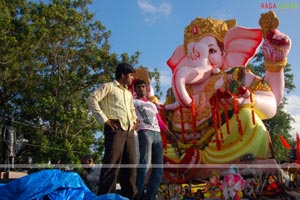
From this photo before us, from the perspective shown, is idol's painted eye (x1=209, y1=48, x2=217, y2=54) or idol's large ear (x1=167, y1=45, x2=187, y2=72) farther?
idol's large ear (x1=167, y1=45, x2=187, y2=72)

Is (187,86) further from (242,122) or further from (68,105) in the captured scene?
(68,105)

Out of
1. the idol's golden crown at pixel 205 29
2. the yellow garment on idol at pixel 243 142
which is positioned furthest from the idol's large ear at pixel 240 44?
the yellow garment on idol at pixel 243 142

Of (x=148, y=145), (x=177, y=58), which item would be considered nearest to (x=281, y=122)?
(x=177, y=58)

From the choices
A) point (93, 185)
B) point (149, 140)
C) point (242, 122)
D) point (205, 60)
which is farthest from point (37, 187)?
point (205, 60)

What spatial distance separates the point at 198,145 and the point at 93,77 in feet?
24.7

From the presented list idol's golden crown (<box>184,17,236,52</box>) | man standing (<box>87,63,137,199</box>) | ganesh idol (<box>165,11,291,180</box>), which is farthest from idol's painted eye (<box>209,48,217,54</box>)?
man standing (<box>87,63,137,199</box>)

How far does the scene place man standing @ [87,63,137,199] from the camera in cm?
325

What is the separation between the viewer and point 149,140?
4090 millimetres

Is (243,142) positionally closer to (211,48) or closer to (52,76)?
(211,48)

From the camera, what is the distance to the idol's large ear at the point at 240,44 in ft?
31.9

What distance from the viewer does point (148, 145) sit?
4.06m

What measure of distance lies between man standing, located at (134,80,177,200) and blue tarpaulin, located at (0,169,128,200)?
985 millimetres

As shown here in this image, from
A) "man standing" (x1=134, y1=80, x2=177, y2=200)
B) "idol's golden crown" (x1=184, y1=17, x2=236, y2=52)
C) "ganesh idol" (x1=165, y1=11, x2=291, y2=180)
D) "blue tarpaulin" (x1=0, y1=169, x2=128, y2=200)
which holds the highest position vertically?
"idol's golden crown" (x1=184, y1=17, x2=236, y2=52)

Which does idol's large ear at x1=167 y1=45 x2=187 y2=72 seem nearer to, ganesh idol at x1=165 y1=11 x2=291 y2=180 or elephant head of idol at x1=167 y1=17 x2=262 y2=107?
ganesh idol at x1=165 y1=11 x2=291 y2=180
